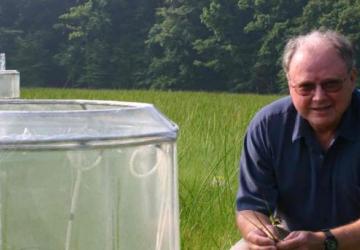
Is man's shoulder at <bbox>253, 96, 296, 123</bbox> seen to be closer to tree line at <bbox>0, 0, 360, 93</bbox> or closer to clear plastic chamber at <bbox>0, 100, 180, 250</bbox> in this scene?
clear plastic chamber at <bbox>0, 100, 180, 250</bbox>

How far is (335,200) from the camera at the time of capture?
273 centimetres

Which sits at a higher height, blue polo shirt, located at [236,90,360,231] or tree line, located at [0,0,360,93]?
blue polo shirt, located at [236,90,360,231]

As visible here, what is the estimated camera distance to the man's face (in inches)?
105

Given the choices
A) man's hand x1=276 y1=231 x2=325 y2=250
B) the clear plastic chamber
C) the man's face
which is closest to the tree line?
the man's face

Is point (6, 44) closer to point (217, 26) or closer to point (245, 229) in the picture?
point (217, 26)

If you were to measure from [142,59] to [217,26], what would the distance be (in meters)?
4.17

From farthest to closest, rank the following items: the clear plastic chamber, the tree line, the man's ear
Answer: the tree line
the man's ear
the clear plastic chamber

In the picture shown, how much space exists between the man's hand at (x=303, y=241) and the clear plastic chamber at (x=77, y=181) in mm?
941

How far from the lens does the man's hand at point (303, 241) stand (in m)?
2.59

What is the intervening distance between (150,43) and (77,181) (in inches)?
1606

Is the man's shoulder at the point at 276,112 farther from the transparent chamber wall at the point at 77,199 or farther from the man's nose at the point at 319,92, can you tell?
the transparent chamber wall at the point at 77,199

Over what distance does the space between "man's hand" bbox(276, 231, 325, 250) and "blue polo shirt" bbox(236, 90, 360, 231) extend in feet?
0.51

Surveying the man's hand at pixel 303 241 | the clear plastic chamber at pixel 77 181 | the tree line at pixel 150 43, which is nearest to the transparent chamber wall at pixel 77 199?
the clear plastic chamber at pixel 77 181

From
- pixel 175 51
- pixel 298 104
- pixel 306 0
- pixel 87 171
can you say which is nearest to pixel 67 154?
pixel 87 171
